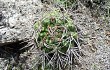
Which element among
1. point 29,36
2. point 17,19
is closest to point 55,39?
point 29,36

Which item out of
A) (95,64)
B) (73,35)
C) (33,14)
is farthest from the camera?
(33,14)

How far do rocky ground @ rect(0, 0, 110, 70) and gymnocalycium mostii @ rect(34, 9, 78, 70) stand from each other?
18 centimetres

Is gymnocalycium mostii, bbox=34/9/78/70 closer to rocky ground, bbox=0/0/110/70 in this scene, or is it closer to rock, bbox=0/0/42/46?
rocky ground, bbox=0/0/110/70

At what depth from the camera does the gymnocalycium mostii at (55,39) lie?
309cm

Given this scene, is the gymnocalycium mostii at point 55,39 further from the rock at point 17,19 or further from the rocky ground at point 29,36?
the rock at point 17,19

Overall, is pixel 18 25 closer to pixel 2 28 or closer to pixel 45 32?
pixel 2 28

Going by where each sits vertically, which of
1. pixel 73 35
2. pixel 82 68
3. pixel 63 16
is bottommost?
pixel 82 68

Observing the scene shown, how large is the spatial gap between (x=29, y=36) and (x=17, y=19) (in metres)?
0.31

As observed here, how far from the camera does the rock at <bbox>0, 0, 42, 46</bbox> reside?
344 centimetres

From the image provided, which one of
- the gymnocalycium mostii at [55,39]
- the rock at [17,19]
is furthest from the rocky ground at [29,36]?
the gymnocalycium mostii at [55,39]

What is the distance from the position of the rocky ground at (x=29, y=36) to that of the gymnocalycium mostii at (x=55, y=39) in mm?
181

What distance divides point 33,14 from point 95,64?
3.64 feet

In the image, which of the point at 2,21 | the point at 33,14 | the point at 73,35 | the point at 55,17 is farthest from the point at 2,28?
the point at 73,35

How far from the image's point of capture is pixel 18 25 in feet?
11.5
